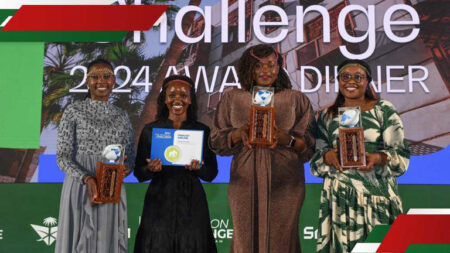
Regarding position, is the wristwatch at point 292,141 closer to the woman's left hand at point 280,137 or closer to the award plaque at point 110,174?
the woman's left hand at point 280,137

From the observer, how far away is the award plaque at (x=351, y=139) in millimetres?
3182

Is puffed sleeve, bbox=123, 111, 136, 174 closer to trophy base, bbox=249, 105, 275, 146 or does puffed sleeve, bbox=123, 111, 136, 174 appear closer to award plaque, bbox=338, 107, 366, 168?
trophy base, bbox=249, 105, 275, 146

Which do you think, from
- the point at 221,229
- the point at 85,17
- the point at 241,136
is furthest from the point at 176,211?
the point at 85,17

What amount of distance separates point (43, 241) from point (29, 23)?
225 cm

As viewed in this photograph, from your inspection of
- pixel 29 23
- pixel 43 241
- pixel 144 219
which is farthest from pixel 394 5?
pixel 43 241

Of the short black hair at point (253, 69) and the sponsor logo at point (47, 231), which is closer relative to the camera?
the short black hair at point (253, 69)

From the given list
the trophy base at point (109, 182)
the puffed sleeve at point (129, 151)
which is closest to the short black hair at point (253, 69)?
the puffed sleeve at point (129, 151)

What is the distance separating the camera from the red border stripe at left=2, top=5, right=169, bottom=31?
212 inches

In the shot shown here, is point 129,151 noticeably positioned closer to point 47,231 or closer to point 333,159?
point 333,159

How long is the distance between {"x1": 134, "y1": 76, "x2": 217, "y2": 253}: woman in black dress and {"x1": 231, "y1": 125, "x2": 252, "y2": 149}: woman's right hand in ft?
1.16

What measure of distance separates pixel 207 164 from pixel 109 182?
2.20 ft

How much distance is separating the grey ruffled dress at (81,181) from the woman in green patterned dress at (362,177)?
4.41 feet

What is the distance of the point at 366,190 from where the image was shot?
3240mm

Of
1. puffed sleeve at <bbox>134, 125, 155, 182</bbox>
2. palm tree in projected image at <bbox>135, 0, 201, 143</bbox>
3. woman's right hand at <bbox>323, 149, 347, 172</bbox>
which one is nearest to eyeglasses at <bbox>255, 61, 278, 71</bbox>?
woman's right hand at <bbox>323, 149, 347, 172</bbox>
